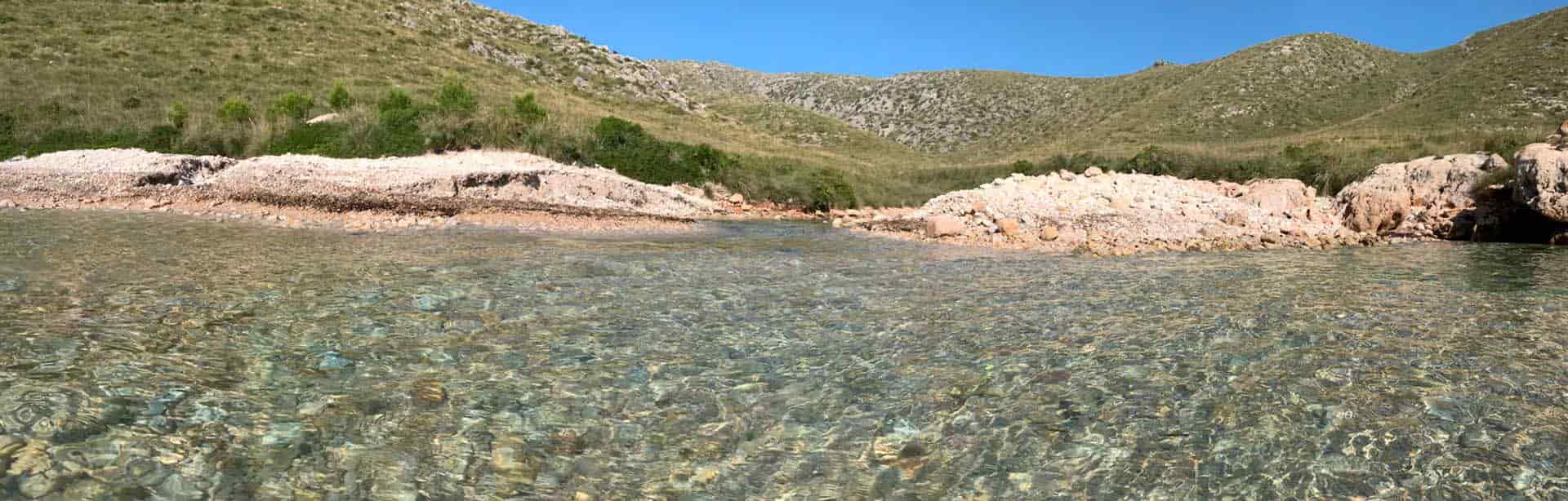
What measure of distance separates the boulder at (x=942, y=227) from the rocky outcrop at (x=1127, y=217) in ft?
0.10

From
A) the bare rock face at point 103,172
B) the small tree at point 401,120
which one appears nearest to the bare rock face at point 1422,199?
the small tree at point 401,120

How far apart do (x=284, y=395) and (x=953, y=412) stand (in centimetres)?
464

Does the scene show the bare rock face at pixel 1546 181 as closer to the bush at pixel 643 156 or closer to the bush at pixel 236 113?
the bush at pixel 643 156

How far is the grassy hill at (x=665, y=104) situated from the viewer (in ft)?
93.4

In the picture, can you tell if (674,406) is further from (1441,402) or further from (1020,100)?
(1020,100)

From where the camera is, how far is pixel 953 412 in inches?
216

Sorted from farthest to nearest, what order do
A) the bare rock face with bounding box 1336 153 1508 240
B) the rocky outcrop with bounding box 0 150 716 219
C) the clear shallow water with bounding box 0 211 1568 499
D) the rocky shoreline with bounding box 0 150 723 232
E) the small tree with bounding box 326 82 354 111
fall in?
the small tree with bounding box 326 82 354 111
the bare rock face with bounding box 1336 153 1508 240
the rocky outcrop with bounding box 0 150 716 219
the rocky shoreline with bounding box 0 150 723 232
the clear shallow water with bounding box 0 211 1568 499

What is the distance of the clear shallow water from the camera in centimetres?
430

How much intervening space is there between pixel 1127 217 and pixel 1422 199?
10.1 m

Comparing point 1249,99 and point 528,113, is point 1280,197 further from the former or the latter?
point 1249,99

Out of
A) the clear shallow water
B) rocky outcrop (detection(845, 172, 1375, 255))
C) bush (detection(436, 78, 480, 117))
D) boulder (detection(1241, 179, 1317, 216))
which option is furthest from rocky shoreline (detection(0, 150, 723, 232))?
boulder (detection(1241, 179, 1317, 216))

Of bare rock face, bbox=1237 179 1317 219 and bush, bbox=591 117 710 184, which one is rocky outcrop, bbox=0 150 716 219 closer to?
bush, bbox=591 117 710 184

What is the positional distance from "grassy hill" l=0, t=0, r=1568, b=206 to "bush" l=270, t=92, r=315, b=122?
0.34 ft

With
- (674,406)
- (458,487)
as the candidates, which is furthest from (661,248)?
(458,487)
